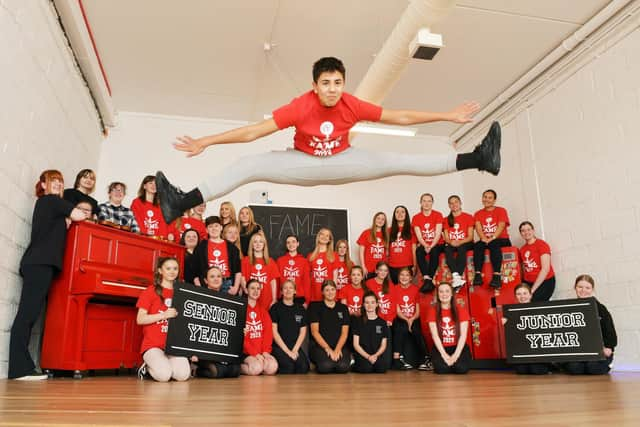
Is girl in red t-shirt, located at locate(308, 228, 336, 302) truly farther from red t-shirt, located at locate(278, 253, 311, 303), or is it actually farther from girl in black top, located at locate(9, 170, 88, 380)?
girl in black top, located at locate(9, 170, 88, 380)

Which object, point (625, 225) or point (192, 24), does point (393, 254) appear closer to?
point (625, 225)

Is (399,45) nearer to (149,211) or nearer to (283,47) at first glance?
(283,47)

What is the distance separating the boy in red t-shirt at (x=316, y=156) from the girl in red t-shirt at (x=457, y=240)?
382 centimetres

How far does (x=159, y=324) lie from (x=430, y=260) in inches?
143

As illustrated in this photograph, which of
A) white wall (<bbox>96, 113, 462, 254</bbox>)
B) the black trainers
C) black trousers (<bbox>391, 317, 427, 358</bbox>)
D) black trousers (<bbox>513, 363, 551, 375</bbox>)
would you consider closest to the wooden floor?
the black trainers

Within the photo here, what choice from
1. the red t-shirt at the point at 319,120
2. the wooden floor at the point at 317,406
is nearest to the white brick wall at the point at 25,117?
the wooden floor at the point at 317,406

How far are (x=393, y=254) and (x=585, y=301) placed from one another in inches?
102

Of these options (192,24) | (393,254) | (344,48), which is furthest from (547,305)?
(192,24)

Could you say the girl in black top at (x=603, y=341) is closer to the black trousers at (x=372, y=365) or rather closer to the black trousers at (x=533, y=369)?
the black trousers at (x=533, y=369)

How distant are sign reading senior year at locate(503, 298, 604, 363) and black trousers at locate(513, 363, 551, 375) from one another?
0.25 meters

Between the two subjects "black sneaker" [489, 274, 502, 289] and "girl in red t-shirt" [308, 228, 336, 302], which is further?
"girl in red t-shirt" [308, 228, 336, 302]

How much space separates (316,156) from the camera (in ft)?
9.10

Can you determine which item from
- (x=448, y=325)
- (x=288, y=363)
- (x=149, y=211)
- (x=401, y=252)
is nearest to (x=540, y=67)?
(x=401, y=252)

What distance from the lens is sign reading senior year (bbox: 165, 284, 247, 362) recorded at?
411 centimetres
